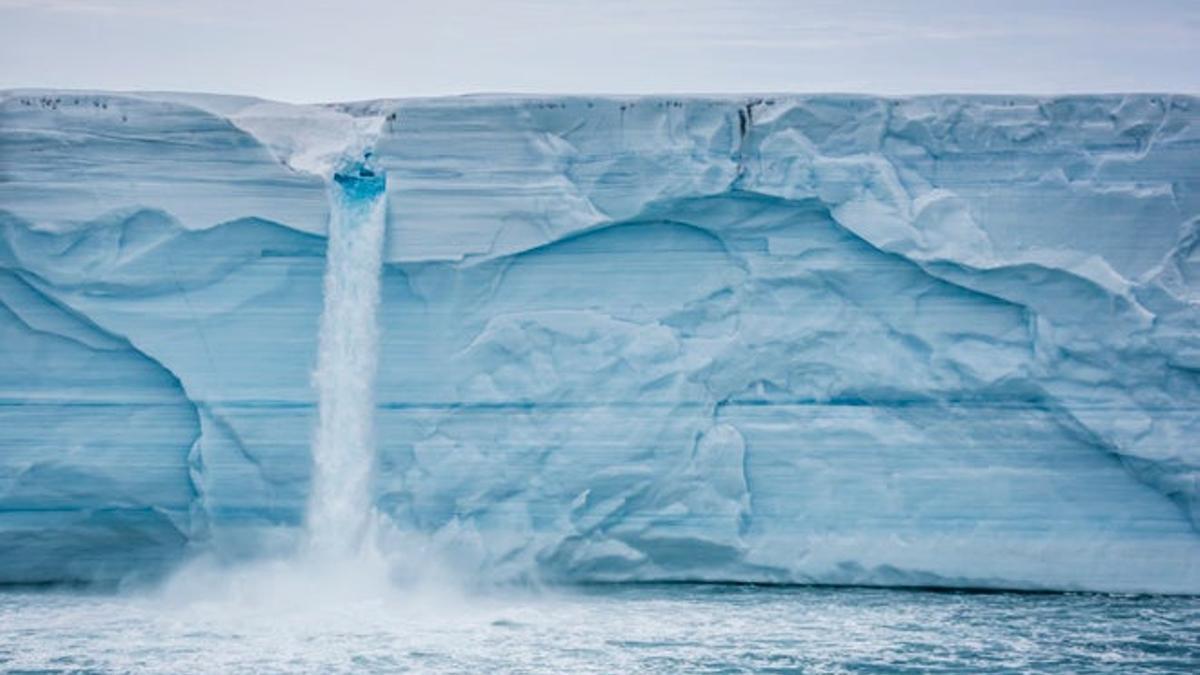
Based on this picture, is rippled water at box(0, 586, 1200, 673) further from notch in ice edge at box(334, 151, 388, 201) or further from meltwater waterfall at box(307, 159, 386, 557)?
notch in ice edge at box(334, 151, 388, 201)

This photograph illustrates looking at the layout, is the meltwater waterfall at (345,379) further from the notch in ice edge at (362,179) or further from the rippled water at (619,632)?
the rippled water at (619,632)

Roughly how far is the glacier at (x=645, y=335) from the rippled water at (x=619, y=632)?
34cm

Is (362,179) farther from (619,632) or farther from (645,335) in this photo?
(619,632)

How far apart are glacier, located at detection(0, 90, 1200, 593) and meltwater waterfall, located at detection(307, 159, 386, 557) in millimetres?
84

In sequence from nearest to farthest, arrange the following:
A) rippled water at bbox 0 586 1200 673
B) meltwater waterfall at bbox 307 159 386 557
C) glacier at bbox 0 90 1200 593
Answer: rippled water at bbox 0 586 1200 673 < glacier at bbox 0 90 1200 593 < meltwater waterfall at bbox 307 159 386 557

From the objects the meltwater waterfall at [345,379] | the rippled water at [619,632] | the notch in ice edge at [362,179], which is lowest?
the rippled water at [619,632]

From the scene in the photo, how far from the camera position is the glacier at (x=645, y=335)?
9.24 meters

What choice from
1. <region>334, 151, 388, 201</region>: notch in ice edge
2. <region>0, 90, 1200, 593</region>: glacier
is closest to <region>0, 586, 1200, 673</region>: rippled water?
<region>0, 90, 1200, 593</region>: glacier

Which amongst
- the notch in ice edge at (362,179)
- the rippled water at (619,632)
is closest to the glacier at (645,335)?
the notch in ice edge at (362,179)

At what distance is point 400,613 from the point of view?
8.80 metres

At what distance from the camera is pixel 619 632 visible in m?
8.34

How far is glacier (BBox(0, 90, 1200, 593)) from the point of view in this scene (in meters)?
9.24

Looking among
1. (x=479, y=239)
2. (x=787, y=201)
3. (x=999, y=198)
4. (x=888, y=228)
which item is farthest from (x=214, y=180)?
(x=999, y=198)

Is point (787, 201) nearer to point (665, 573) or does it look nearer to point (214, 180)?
point (665, 573)
